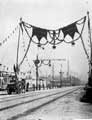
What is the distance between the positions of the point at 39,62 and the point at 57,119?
41266 mm

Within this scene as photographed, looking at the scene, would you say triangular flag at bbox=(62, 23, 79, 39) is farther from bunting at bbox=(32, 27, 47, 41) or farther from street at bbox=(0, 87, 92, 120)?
street at bbox=(0, 87, 92, 120)

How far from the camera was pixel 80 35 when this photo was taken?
64.1 ft

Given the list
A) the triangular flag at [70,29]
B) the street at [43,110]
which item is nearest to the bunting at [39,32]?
the triangular flag at [70,29]

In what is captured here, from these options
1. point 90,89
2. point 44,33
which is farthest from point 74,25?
point 90,89

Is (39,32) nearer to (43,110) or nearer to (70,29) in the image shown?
(70,29)

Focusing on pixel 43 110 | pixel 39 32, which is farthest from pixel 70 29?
pixel 43 110

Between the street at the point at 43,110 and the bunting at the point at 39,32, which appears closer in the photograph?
the street at the point at 43,110

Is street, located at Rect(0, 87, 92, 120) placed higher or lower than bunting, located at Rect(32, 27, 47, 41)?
lower

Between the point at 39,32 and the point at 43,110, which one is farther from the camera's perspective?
the point at 39,32

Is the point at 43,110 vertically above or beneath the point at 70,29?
beneath

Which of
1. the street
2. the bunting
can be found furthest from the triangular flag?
the street

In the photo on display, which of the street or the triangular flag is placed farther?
the triangular flag

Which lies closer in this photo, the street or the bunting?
the street

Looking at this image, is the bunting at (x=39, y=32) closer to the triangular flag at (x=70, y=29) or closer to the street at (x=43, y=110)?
the triangular flag at (x=70, y=29)
